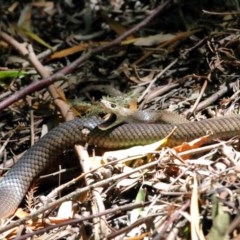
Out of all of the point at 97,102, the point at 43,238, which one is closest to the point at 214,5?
the point at 97,102

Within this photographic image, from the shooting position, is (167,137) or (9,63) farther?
(9,63)

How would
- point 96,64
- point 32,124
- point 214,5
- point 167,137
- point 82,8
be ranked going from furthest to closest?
1. point 82,8
2. point 214,5
3. point 96,64
4. point 32,124
5. point 167,137

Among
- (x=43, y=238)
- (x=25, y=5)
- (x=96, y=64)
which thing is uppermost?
(x=25, y=5)

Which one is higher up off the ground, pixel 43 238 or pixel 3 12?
pixel 3 12

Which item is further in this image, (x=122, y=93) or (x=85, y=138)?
(x=122, y=93)

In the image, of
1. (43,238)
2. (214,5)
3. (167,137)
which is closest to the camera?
(43,238)

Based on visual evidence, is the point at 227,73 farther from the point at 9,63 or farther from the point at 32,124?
the point at 9,63

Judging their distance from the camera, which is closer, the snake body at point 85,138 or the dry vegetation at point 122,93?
the dry vegetation at point 122,93

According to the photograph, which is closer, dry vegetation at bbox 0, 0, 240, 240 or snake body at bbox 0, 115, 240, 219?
dry vegetation at bbox 0, 0, 240, 240
